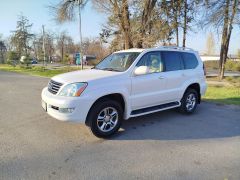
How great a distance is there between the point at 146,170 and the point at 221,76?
14.6 meters

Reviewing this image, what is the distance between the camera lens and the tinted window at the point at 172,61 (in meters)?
5.71

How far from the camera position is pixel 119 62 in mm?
5449

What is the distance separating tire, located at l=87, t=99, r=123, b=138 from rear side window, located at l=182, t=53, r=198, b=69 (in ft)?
8.73

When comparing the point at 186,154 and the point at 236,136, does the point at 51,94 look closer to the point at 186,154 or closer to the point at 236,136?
the point at 186,154

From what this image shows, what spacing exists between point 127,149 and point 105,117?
86 centimetres

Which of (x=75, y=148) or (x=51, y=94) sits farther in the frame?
(x=51, y=94)

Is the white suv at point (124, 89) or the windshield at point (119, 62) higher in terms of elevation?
the windshield at point (119, 62)

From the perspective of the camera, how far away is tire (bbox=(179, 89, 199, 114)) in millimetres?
6219

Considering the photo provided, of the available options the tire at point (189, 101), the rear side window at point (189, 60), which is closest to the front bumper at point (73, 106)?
the tire at point (189, 101)

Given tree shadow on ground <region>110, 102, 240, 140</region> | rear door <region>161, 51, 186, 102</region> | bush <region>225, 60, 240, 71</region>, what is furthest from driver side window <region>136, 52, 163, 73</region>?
bush <region>225, 60, 240, 71</region>

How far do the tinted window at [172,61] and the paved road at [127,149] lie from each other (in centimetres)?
136

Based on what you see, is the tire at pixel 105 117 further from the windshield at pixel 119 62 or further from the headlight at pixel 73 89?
the windshield at pixel 119 62

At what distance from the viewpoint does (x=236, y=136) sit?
4773 millimetres

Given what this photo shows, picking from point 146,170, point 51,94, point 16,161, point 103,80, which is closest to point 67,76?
point 51,94
